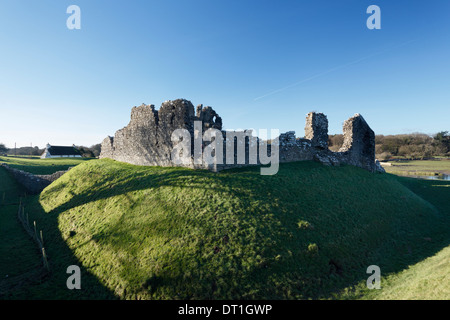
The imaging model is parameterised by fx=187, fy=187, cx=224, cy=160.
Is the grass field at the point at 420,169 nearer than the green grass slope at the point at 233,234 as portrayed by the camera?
No

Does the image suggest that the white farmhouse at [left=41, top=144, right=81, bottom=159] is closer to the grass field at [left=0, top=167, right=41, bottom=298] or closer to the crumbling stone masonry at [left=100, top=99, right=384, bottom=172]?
the grass field at [left=0, top=167, right=41, bottom=298]

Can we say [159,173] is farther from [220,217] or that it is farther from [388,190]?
[388,190]

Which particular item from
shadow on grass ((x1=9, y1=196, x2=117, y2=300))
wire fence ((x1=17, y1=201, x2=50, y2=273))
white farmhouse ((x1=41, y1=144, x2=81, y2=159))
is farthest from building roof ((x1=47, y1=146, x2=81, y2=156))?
shadow on grass ((x1=9, y1=196, x2=117, y2=300))

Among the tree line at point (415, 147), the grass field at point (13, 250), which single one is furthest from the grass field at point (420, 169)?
the grass field at point (13, 250)

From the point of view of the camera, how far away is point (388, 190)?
59.0ft

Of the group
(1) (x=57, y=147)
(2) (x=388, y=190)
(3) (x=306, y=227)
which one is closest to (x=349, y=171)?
(2) (x=388, y=190)

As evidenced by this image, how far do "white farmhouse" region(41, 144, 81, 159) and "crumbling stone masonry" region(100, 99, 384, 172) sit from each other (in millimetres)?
58246

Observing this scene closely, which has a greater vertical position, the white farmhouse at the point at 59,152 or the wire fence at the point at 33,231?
the white farmhouse at the point at 59,152

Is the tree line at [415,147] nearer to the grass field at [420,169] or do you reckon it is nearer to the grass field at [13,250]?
the grass field at [420,169]

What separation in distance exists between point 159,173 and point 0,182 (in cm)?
2566

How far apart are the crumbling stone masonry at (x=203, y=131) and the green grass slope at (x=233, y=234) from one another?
1.91m

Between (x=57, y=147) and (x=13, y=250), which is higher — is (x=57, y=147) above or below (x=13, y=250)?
above

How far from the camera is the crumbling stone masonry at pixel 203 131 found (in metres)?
16.4
